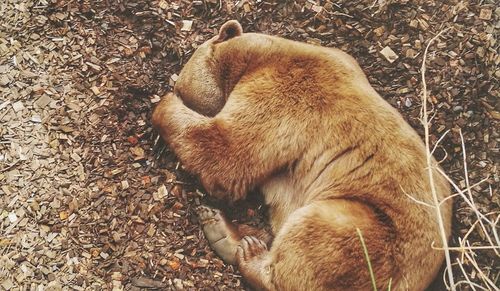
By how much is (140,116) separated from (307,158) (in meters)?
1.43

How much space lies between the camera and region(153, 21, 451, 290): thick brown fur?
3986 mm

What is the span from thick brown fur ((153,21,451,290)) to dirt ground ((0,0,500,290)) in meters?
0.33

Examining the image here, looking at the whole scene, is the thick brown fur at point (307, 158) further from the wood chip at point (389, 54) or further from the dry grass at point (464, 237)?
the wood chip at point (389, 54)

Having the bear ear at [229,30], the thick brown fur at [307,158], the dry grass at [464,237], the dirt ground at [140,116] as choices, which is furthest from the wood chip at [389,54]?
the bear ear at [229,30]

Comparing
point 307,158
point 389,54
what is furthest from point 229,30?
point 389,54

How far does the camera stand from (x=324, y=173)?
4.43 metres

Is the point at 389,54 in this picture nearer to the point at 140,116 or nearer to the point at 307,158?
the point at 307,158

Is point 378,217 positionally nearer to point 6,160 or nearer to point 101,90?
point 101,90

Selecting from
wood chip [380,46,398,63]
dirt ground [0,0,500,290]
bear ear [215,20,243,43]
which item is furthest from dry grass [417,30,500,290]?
bear ear [215,20,243,43]

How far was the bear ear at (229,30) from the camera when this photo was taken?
482 cm

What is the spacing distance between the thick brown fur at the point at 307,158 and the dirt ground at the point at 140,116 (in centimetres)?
33

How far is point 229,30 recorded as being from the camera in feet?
15.9

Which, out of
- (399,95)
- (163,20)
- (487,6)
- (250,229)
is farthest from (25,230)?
(487,6)

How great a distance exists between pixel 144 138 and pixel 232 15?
1.36 metres
